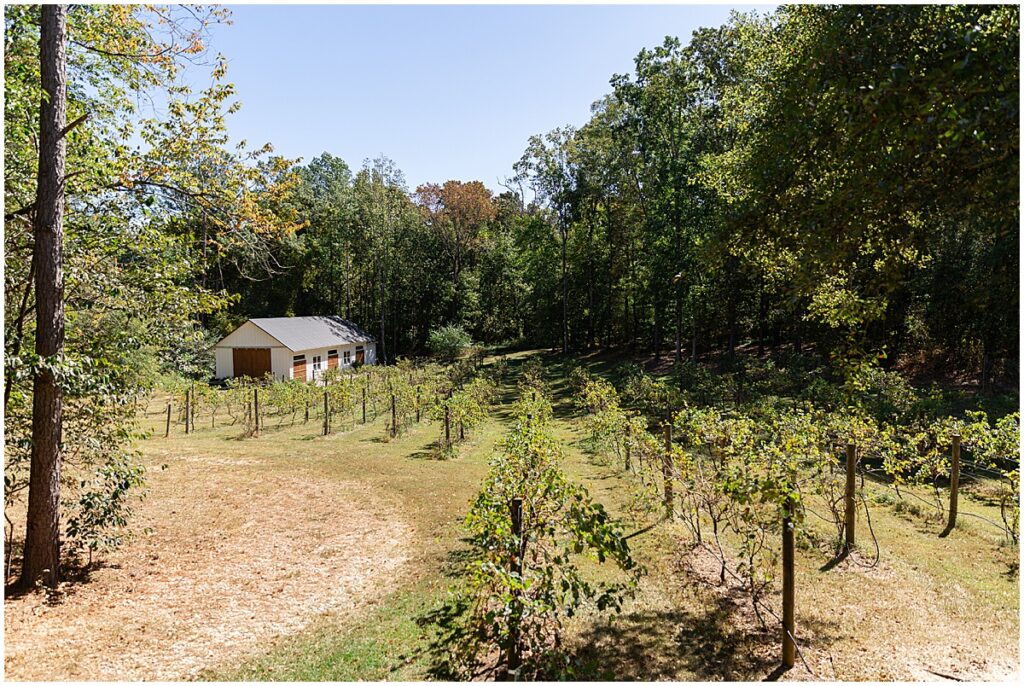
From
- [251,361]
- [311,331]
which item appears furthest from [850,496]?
[311,331]

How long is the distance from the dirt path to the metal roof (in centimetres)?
1967

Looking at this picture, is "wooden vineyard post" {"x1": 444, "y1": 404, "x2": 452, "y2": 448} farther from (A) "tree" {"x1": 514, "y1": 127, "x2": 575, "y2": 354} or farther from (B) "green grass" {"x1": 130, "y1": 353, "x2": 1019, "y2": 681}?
(A) "tree" {"x1": 514, "y1": 127, "x2": 575, "y2": 354}

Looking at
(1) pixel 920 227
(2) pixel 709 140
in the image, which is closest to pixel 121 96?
(1) pixel 920 227

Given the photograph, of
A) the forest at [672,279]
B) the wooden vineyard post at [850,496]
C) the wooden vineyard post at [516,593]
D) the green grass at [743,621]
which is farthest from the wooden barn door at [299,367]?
the wooden vineyard post at [850,496]

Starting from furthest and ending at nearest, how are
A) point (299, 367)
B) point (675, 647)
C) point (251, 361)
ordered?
point (299, 367) → point (251, 361) → point (675, 647)

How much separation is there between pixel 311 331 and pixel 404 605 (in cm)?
2790

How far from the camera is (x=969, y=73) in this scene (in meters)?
3.61

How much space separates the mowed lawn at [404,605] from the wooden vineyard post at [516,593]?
2.17 feet

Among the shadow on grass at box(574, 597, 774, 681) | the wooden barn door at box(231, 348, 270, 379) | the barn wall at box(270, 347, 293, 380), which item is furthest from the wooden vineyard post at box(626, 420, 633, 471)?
the wooden barn door at box(231, 348, 270, 379)

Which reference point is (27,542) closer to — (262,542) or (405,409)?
(262,542)

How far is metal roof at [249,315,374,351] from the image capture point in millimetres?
28484

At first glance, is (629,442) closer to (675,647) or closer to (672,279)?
(672,279)

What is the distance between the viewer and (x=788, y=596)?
4.29 metres

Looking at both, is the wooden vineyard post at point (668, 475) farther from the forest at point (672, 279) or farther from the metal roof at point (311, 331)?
the metal roof at point (311, 331)
